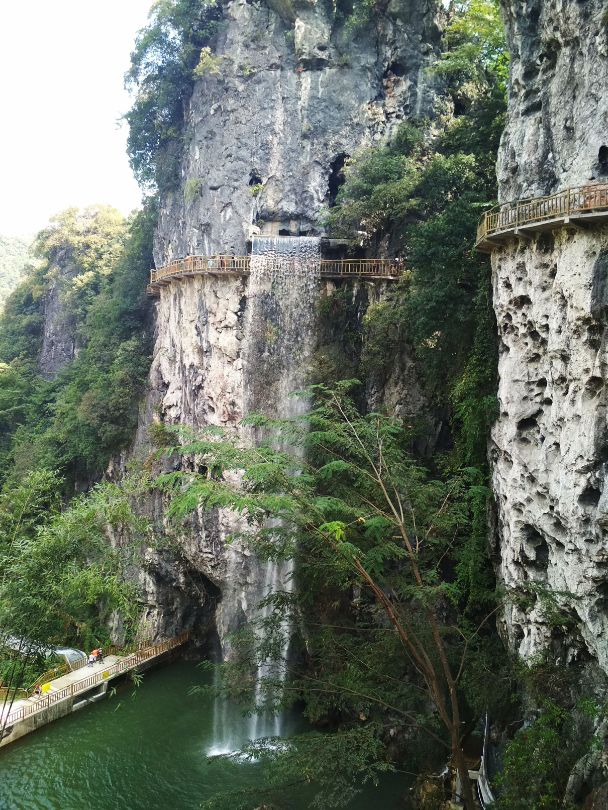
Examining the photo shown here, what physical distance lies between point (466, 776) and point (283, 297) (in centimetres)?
1217

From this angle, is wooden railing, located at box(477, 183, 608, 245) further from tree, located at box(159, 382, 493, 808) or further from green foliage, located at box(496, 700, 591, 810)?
green foliage, located at box(496, 700, 591, 810)

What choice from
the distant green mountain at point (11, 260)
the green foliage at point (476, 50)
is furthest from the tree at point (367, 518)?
the distant green mountain at point (11, 260)

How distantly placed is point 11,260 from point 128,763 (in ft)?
175

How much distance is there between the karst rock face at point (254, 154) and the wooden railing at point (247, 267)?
0.32m

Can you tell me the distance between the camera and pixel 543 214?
34.6ft

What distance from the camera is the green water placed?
12.5m

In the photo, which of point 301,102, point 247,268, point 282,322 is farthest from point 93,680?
point 301,102

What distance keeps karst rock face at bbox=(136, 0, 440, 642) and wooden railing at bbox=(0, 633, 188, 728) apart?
67 cm

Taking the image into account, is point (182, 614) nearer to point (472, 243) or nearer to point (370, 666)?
point (370, 666)

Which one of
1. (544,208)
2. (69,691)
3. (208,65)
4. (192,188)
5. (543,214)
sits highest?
(208,65)

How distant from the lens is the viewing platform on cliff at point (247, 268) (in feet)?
56.1

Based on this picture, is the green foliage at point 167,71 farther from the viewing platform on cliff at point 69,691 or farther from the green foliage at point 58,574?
the viewing platform on cliff at point 69,691

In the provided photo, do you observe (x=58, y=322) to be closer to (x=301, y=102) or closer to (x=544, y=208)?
(x=301, y=102)

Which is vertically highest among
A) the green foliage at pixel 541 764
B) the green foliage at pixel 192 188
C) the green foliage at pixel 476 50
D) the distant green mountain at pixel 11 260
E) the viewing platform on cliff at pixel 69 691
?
the distant green mountain at pixel 11 260
